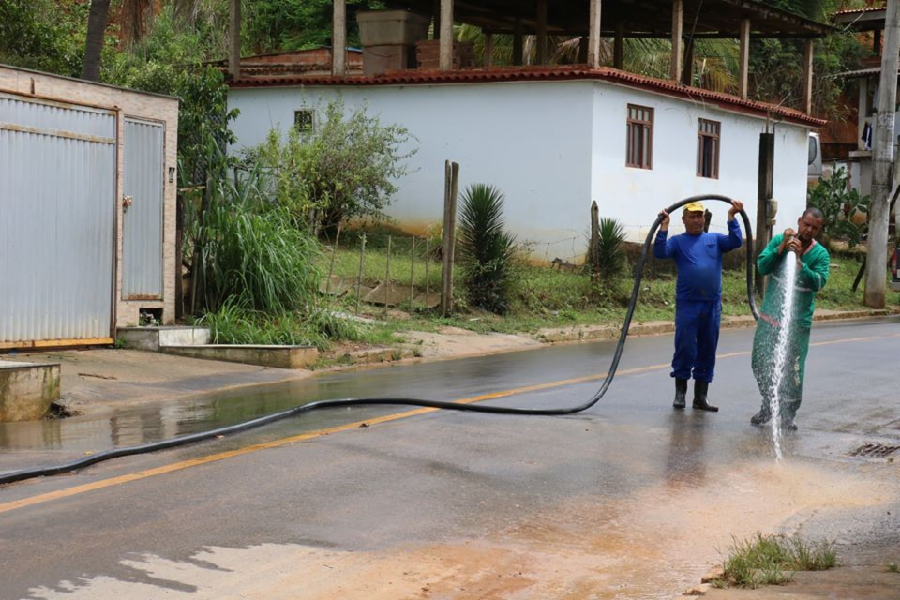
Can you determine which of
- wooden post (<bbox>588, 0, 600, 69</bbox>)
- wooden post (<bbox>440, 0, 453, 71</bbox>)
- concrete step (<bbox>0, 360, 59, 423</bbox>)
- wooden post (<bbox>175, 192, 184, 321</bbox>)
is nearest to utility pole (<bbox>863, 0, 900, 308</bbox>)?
wooden post (<bbox>588, 0, 600, 69</bbox>)

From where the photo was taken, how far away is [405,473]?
812 cm

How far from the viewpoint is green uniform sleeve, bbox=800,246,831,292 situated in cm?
1045

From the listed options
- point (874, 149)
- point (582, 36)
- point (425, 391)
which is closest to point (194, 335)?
point (425, 391)

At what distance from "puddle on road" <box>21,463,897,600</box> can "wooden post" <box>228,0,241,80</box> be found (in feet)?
80.9

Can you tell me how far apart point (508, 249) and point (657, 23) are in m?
15.3

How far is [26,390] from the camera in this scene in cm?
1061

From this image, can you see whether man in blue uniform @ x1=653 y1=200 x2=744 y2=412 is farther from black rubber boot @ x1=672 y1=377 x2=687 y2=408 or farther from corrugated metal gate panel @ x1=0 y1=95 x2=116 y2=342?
corrugated metal gate panel @ x1=0 y1=95 x2=116 y2=342

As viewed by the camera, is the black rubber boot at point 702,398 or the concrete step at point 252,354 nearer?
the black rubber boot at point 702,398

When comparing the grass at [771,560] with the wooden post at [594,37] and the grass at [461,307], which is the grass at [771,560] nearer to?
the grass at [461,307]

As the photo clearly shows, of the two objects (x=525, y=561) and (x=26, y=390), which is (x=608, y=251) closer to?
(x=26, y=390)

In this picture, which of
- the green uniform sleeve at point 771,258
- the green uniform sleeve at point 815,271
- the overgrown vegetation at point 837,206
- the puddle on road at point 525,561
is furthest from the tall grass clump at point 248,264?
the overgrown vegetation at point 837,206

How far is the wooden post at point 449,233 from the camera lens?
1998 centimetres

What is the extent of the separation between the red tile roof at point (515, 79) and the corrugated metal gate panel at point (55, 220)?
14745 mm

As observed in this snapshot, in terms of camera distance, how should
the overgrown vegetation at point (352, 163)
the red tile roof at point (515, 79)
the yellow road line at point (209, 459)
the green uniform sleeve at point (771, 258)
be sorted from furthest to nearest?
the red tile roof at point (515, 79)
the overgrown vegetation at point (352, 163)
the green uniform sleeve at point (771, 258)
the yellow road line at point (209, 459)
